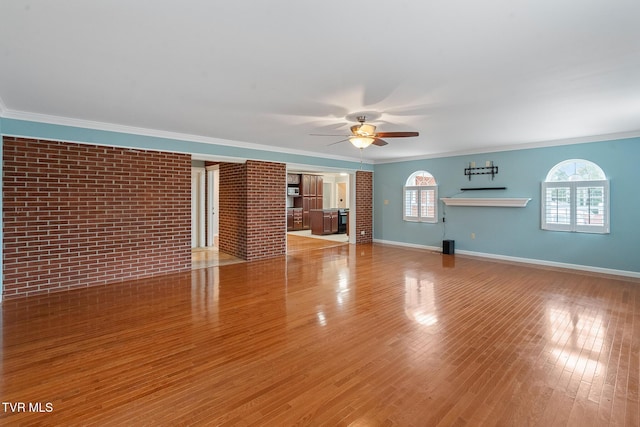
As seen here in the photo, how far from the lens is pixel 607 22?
1920 millimetres

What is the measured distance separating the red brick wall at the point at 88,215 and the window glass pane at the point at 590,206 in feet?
22.2

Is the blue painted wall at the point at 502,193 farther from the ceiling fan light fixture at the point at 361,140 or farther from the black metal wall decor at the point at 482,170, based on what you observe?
the ceiling fan light fixture at the point at 361,140

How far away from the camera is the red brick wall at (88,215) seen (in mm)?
3943

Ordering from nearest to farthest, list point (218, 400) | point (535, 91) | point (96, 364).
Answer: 1. point (218, 400)
2. point (96, 364)
3. point (535, 91)

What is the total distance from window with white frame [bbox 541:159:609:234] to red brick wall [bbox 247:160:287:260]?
507 centimetres

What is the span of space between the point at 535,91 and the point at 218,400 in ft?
12.7

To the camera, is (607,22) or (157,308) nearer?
(607,22)

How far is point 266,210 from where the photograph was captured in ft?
21.0

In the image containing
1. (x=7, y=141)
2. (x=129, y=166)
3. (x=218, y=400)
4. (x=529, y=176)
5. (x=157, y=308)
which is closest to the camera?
(x=218, y=400)

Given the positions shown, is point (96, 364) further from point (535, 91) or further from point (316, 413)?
point (535, 91)

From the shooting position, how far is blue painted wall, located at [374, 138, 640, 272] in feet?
16.3

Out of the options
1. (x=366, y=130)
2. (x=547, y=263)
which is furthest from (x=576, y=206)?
(x=366, y=130)

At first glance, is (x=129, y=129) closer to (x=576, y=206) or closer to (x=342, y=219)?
(x=342, y=219)

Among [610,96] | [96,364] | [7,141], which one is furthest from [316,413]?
[7,141]
